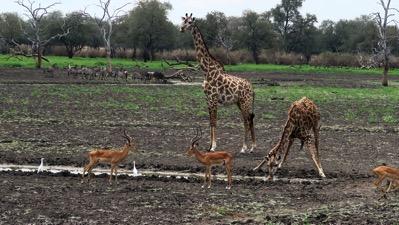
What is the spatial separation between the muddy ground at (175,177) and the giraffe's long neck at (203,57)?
7.36ft

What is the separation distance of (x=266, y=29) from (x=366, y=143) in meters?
82.3

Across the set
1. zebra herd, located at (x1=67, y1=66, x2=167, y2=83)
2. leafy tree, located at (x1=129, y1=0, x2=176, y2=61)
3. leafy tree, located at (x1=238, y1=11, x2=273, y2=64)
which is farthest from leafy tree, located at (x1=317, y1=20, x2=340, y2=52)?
zebra herd, located at (x1=67, y1=66, x2=167, y2=83)

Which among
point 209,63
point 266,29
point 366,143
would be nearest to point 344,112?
point 366,143

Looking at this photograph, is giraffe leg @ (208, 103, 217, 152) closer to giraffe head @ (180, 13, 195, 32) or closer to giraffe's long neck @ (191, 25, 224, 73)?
giraffe's long neck @ (191, 25, 224, 73)

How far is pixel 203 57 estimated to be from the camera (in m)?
18.7

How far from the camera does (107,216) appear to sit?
33.1 feet

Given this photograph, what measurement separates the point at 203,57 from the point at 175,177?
5.99 meters

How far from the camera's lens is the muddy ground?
33.8 feet

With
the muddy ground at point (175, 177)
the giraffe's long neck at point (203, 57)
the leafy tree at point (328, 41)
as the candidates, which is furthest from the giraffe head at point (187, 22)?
the leafy tree at point (328, 41)

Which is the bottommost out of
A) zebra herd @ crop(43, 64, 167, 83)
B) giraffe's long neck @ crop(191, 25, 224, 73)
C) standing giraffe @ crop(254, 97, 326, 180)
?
zebra herd @ crop(43, 64, 167, 83)

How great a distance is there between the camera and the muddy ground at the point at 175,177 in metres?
10.3

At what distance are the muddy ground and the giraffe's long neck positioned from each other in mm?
2244

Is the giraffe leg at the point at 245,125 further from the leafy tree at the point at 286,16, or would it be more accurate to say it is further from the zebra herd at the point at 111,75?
the leafy tree at the point at 286,16

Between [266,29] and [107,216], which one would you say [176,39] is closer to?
[266,29]
